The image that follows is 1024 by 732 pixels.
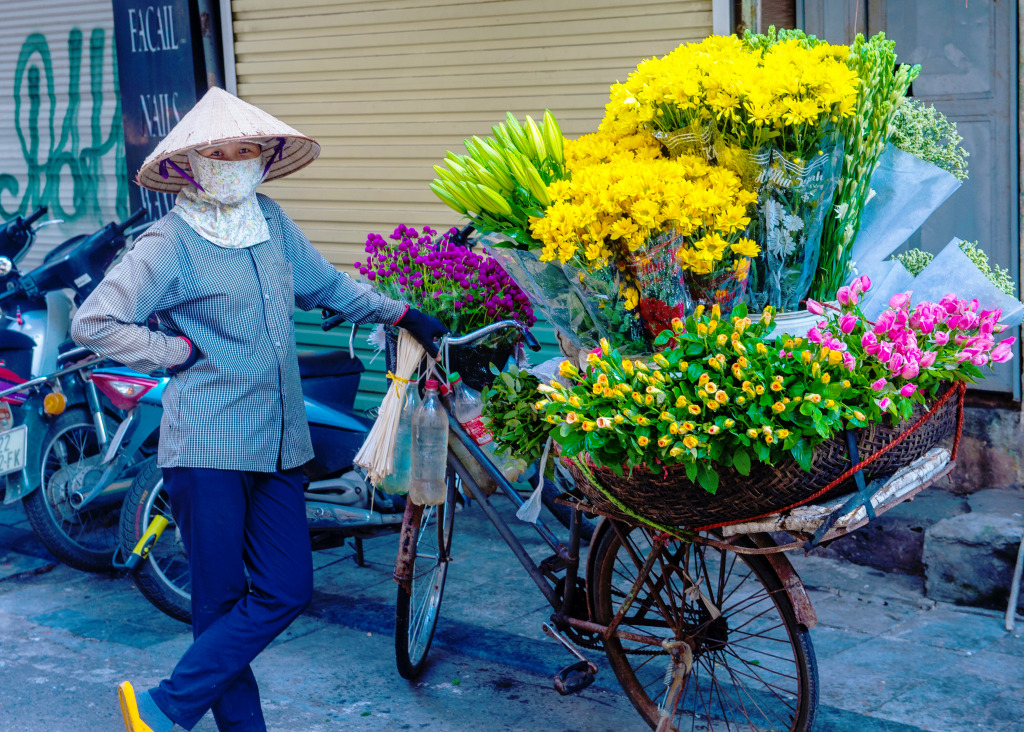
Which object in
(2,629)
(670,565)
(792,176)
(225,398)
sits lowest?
(2,629)

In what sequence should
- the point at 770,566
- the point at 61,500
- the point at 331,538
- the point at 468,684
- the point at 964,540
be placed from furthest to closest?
the point at 61,500 < the point at 331,538 < the point at 964,540 < the point at 468,684 < the point at 770,566

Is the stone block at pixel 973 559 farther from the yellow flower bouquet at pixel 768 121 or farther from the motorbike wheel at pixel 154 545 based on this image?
the motorbike wheel at pixel 154 545

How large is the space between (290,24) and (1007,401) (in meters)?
4.53

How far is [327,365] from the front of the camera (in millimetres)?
4766

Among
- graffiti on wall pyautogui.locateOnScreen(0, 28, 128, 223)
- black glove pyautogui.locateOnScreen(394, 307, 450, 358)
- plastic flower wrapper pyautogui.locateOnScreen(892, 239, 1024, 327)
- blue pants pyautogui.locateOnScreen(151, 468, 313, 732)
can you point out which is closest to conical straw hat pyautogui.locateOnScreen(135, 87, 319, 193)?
black glove pyautogui.locateOnScreen(394, 307, 450, 358)

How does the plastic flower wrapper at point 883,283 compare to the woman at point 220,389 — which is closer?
the plastic flower wrapper at point 883,283

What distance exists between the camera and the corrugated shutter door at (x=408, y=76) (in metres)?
5.38

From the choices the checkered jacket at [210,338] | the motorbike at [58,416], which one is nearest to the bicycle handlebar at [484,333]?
the checkered jacket at [210,338]

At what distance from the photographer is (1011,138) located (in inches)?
180

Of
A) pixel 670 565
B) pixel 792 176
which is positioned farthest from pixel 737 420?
pixel 670 565

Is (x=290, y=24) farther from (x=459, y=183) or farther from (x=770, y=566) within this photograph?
(x=770, y=566)

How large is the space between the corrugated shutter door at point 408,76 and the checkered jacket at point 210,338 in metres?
2.73

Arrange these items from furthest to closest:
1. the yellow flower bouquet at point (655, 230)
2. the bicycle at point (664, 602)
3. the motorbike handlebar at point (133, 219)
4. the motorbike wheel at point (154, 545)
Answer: the motorbike handlebar at point (133, 219) → the motorbike wheel at point (154, 545) → the bicycle at point (664, 602) → the yellow flower bouquet at point (655, 230)

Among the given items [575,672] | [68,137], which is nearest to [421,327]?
[575,672]
